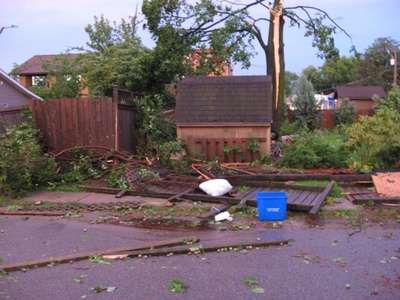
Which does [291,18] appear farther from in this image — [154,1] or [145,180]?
[145,180]

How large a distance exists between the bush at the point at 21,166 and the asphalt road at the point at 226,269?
3920 mm

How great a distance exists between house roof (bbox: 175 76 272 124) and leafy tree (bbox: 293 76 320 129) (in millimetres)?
15909

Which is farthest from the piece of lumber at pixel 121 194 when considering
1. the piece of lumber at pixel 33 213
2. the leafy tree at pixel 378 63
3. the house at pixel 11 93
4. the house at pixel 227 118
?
the leafy tree at pixel 378 63

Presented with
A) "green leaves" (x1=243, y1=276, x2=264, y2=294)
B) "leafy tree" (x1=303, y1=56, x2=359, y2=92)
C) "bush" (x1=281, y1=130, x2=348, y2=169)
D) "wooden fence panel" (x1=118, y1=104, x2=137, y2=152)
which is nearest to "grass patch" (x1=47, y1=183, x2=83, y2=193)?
"wooden fence panel" (x1=118, y1=104, x2=137, y2=152)

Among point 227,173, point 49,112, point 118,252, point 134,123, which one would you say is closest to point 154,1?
point 134,123

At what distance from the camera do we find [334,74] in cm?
9562

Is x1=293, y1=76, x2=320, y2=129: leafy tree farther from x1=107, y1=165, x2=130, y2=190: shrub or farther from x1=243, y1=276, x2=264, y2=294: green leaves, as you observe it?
x1=243, y1=276, x2=264, y2=294: green leaves

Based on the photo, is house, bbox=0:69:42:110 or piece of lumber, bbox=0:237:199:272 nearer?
piece of lumber, bbox=0:237:199:272

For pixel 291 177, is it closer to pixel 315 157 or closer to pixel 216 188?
pixel 315 157

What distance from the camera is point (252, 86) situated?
16938 millimetres

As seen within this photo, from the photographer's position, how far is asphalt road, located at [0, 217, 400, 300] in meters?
5.68

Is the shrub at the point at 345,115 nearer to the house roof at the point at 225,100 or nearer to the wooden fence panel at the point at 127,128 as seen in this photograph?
the house roof at the point at 225,100

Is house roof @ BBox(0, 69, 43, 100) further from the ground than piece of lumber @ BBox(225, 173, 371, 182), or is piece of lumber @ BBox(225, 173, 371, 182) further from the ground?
house roof @ BBox(0, 69, 43, 100)

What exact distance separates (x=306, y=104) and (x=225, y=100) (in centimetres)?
1721
